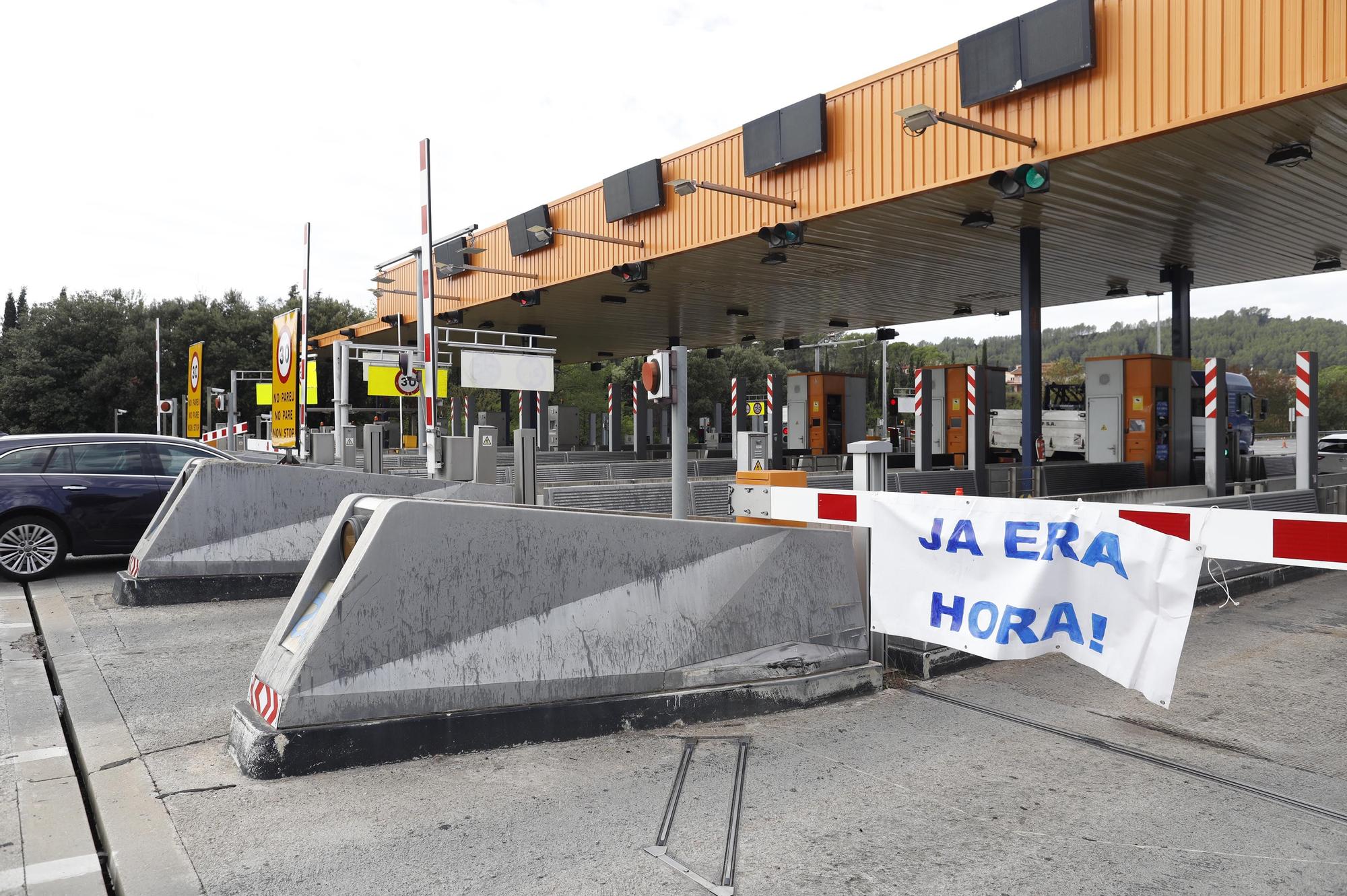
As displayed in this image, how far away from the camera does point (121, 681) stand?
609cm

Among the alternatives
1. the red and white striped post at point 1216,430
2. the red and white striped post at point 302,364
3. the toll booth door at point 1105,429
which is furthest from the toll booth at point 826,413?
the red and white striped post at point 302,364

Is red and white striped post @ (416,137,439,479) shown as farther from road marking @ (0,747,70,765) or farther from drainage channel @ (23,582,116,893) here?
road marking @ (0,747,70,765)

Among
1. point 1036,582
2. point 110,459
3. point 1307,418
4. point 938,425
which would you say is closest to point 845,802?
point 1036,582

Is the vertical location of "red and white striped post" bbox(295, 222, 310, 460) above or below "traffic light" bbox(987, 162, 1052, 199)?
below

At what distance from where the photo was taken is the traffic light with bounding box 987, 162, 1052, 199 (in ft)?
36.0

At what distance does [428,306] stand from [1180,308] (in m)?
16.0

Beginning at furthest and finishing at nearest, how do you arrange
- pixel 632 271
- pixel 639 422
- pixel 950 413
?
pixel 639 422 → pixel 950 413 → pixel 632 271

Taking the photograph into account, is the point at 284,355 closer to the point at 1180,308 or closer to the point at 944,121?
the point at 944,121

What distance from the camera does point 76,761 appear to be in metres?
4.65

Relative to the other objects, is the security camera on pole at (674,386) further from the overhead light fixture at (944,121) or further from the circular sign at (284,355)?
the circular sign at (284,355)

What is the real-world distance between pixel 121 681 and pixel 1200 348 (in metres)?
132

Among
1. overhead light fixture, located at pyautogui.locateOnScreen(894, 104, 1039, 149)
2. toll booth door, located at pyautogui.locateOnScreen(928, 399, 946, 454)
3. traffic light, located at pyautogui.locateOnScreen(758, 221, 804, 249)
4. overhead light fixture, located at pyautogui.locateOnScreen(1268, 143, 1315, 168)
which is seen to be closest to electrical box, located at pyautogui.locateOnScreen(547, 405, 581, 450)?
toll booth door, located at pyautogui.locateOnScreen(928, 399, 946, 454)

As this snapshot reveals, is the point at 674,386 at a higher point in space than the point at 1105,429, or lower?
higher

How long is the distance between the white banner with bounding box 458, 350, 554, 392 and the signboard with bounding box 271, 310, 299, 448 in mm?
5379
